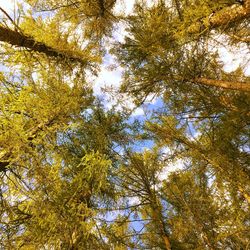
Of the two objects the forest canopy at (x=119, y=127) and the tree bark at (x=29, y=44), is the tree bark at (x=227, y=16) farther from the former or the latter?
the tree bark at (x=29, y=44)

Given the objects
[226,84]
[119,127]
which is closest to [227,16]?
[226,84]

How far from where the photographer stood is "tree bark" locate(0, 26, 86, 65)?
14.8ft

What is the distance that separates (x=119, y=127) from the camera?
752 cm

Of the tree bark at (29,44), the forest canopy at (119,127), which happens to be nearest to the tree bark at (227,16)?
the forest canopy at (119,127)

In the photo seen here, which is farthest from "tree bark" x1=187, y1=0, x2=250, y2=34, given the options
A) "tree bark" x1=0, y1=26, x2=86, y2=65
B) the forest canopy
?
"tree bark" x1=0, y1=26, x2=86, y2=65

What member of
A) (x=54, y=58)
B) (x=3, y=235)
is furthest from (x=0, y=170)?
(x=54, y=58)

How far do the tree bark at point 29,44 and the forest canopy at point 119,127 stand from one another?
0.02 m

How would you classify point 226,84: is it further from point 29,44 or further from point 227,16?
point 29,44

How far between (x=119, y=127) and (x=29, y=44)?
10.8 ft

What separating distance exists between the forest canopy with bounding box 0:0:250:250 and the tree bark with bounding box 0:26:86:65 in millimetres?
22

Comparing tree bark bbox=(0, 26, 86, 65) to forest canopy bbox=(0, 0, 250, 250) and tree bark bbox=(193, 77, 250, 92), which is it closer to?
forest canopy bbox=(0, 0, 250, 250)

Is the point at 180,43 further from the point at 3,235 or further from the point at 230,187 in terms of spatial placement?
the point at 3,235

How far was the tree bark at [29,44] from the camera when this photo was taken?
14.8 feet

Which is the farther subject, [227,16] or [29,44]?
[227,16]
